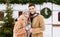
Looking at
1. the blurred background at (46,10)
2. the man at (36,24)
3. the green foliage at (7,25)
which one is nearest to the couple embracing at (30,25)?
the man at (36,24)

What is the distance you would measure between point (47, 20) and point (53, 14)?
0.79ft

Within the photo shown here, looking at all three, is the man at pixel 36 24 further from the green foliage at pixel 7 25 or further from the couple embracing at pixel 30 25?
the green foliage at pixel 7 25

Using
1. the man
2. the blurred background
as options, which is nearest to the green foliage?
the blurred background

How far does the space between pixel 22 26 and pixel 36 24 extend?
325 millimetres

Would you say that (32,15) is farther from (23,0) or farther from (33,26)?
(23,0)

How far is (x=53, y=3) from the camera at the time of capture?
7.33 meters

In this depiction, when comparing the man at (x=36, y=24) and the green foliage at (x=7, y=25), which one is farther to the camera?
the green foliage at (x=7, y=25)

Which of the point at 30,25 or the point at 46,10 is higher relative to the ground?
the point at 46,10

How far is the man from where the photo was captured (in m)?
5.29

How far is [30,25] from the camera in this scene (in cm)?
541

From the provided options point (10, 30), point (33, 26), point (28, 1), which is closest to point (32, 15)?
point (33, 26)

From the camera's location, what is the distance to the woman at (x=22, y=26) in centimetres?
542

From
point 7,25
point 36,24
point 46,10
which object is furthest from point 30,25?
point 46,10

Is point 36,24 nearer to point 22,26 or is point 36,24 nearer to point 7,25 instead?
point 22,26
